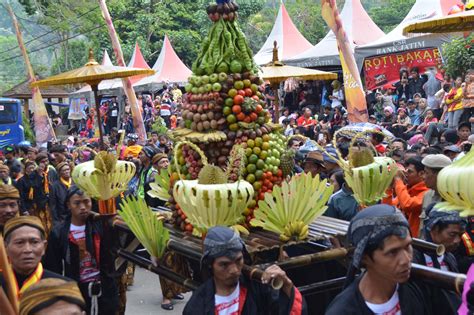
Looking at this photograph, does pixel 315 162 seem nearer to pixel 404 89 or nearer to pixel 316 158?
pixel 316 158

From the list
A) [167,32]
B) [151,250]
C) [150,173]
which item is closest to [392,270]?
[151,250]

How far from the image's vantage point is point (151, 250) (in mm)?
4777

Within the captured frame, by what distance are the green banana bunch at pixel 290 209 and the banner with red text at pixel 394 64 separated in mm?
13245

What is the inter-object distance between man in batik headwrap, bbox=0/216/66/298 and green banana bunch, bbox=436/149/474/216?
2.47 meters

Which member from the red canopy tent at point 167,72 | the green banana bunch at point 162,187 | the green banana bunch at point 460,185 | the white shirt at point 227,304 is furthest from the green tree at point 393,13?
the green banana bunch at point 460,185

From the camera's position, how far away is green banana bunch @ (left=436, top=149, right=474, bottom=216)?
2.42 meters

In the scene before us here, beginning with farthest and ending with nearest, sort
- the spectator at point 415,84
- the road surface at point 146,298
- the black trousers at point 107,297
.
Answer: the spectator at point 415,84 < the road surface at point 146,298 < the black trousers at point 107,297

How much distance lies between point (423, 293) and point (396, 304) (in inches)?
7.1

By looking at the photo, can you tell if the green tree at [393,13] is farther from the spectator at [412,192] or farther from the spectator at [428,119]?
the spectator at [412,192]

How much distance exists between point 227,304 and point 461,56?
31.5 ft

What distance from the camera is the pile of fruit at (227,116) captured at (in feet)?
16.3

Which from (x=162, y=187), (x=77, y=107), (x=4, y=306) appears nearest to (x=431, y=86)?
(x=162, y=187)

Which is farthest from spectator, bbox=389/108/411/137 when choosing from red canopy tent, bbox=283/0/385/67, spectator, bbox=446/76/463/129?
red canopy tent, bbox=283/0/385/67

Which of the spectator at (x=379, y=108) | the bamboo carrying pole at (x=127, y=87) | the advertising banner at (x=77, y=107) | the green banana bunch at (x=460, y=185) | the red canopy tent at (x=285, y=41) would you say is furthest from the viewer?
the advertising banner at (x=77, y=107)
